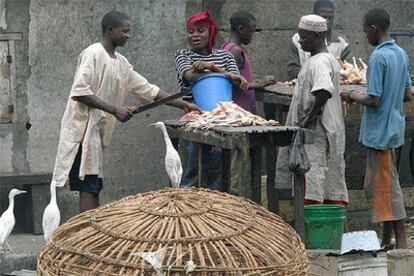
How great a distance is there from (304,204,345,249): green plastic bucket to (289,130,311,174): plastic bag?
419 mm

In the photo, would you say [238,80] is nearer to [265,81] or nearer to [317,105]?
[317,105]

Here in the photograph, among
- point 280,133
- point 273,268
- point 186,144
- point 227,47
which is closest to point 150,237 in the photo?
point 273,268

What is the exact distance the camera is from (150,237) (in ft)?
17.5

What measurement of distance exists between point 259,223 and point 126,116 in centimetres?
325

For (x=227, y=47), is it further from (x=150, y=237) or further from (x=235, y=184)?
(x=150, y=237)

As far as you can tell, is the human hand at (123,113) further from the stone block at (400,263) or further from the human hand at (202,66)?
the stone block at (400,263)

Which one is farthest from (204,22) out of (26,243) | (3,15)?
(26,243)

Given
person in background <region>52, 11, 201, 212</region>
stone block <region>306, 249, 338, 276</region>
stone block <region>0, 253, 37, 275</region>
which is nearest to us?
stone block <region>306, 249, 338, 276</region>

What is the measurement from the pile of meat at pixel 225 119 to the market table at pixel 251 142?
6cm

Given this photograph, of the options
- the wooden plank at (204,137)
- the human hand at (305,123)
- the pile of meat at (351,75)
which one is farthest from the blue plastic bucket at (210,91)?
the pile of meat at (351,75)

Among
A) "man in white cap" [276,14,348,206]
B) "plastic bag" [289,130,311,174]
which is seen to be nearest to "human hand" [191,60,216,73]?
"man in white cap" [276,14,348,206]

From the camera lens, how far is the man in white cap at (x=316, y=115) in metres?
9.08

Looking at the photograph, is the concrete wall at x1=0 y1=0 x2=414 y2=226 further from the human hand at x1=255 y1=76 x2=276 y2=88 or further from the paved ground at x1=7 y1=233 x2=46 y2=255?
the human hand at x1=255 y1=76 x2=276 y2=88

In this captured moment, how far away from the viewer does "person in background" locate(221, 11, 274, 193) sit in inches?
408
